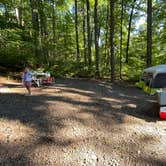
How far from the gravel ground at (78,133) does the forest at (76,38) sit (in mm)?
7064

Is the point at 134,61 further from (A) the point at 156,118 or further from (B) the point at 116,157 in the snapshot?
(B) the point at 116,157

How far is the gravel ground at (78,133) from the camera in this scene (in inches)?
167

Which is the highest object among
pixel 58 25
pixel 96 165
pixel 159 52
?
pixel 58 25

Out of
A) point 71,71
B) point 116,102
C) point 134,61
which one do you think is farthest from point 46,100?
point 134,61

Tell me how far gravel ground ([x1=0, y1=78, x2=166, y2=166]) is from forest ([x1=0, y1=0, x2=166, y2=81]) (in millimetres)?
7064

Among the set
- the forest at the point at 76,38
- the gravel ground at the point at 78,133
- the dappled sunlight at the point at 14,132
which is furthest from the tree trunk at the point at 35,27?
the dappled sunlight at the point at 14,132

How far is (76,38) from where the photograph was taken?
71.5ft

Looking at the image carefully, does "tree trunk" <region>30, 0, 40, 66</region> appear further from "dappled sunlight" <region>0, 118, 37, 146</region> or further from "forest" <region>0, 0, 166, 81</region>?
"dappled sunlight" <region>0, 118, 37, 146</region>

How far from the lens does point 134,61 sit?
24.2 m

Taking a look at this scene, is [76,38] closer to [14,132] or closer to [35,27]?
[35,27]

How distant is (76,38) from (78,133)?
57.4 feet

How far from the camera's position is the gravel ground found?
425 centimetres

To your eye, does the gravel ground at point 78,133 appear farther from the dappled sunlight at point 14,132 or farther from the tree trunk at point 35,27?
the tree trunk at point 35,27

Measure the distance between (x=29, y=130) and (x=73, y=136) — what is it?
1073 millimetres
